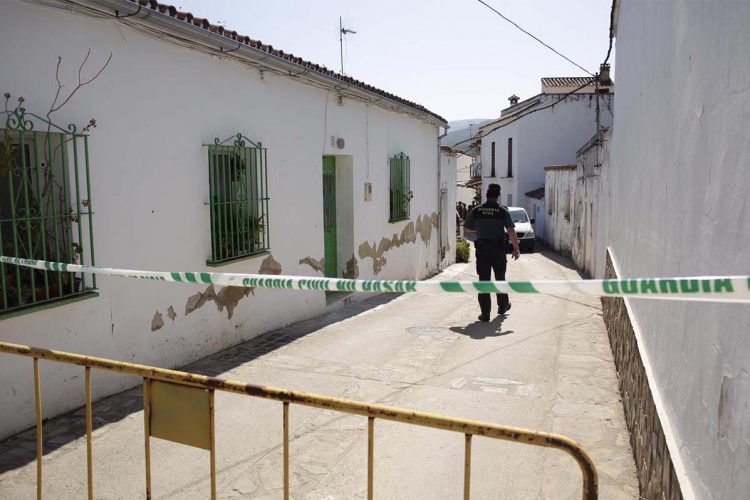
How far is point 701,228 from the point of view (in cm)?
242

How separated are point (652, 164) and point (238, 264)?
4513 millimetres

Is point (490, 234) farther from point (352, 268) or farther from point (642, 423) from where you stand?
point (642, 423)

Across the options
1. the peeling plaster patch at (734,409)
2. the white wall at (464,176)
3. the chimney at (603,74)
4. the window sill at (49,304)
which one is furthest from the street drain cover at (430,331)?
the white wall at (464,176)

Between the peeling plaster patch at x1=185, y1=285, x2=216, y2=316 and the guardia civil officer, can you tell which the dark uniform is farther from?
the peeling plaster patch at x1=185, y1=285, x2=216, y2=316

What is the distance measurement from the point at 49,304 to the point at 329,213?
5.59 meters

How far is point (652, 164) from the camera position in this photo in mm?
4008

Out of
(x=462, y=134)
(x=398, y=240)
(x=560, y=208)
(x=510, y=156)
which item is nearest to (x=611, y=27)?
(x=398, y=240)

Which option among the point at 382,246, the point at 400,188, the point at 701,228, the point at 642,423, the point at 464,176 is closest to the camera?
the point at 701,228

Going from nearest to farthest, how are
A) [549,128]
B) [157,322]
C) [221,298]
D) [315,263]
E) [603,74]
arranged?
[157,322] → [221,298] → [315,263] → [603,74] → [549,128]

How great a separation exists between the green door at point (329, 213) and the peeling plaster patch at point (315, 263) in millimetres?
740

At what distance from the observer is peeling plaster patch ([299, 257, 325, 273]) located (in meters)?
8.44

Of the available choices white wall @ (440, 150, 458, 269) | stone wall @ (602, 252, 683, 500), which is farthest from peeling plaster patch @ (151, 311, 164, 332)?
white wall @ (440, 150, 458, 269)

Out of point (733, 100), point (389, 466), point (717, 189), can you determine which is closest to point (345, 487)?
point (389, 466)

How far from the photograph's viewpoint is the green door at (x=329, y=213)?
9633mm
